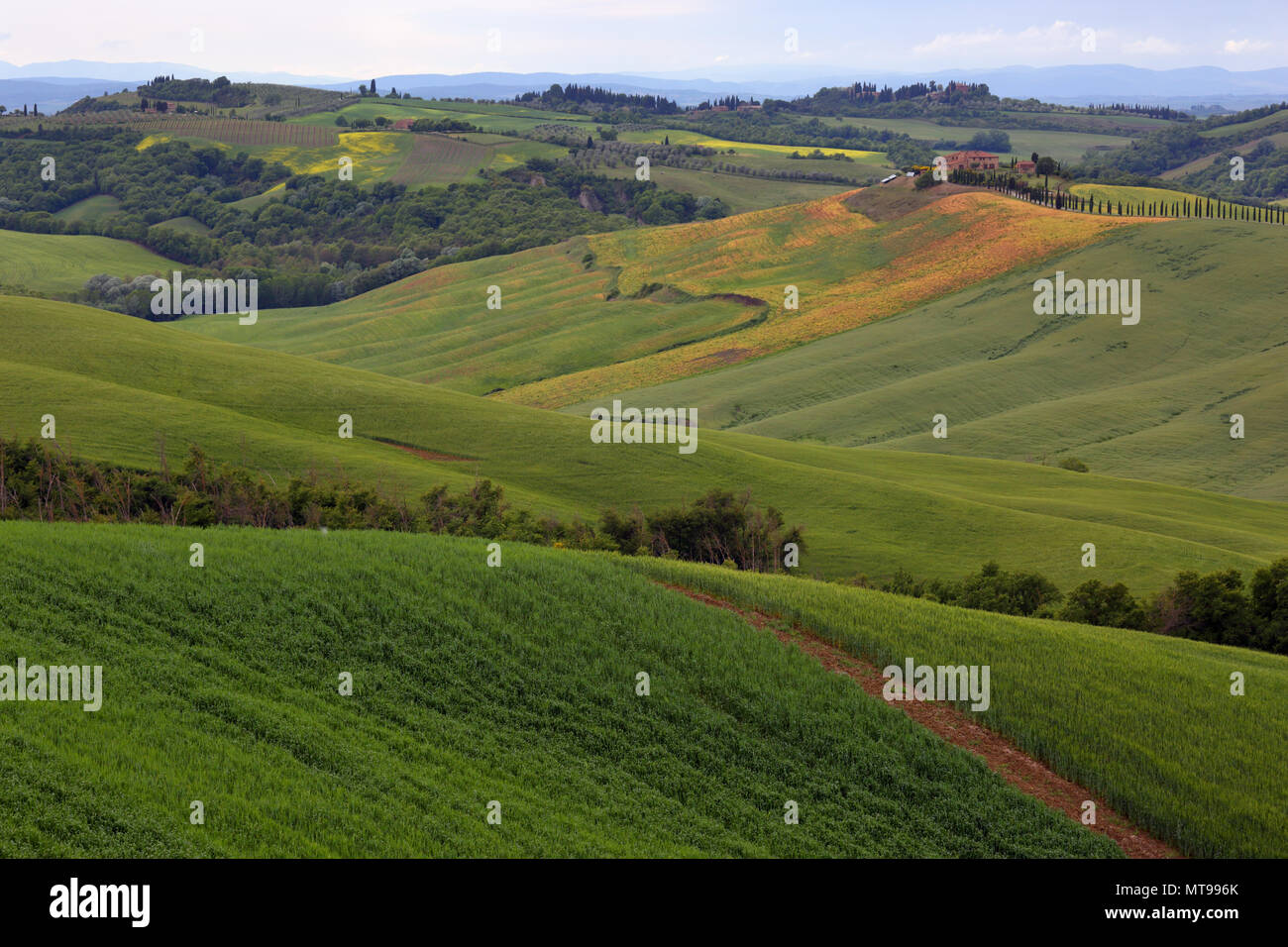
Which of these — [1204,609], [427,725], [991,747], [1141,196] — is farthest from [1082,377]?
[427,725]

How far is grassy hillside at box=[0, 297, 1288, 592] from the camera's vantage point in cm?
5728

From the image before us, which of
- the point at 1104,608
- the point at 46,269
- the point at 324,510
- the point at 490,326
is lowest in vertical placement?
the point at 1104,608

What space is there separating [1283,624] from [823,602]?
18.9m

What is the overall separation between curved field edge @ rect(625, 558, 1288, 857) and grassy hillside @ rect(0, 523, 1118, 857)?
2416 millimetres

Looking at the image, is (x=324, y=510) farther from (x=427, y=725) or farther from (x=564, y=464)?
(x=564, y=464)

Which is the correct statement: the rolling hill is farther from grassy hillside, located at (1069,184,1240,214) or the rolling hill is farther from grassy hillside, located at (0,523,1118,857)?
grassy hillside, located at (1069,184,1240,214)

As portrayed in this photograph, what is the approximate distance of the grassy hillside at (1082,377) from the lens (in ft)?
305

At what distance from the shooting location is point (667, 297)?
157 metres

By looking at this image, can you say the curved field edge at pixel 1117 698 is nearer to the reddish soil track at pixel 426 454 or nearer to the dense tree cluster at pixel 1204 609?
the dense tree cluster at pixel 1204 609

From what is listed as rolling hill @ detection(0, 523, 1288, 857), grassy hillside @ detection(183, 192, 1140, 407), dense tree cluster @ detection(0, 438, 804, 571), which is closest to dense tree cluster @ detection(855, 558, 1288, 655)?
rolling hill @ detection(0, 523, 1288, 857)

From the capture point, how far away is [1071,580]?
5291cm

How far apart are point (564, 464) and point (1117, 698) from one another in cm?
4303

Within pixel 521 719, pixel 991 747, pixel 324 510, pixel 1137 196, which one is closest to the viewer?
pixel 521 719

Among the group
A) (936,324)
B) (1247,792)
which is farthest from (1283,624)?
(936,324)
